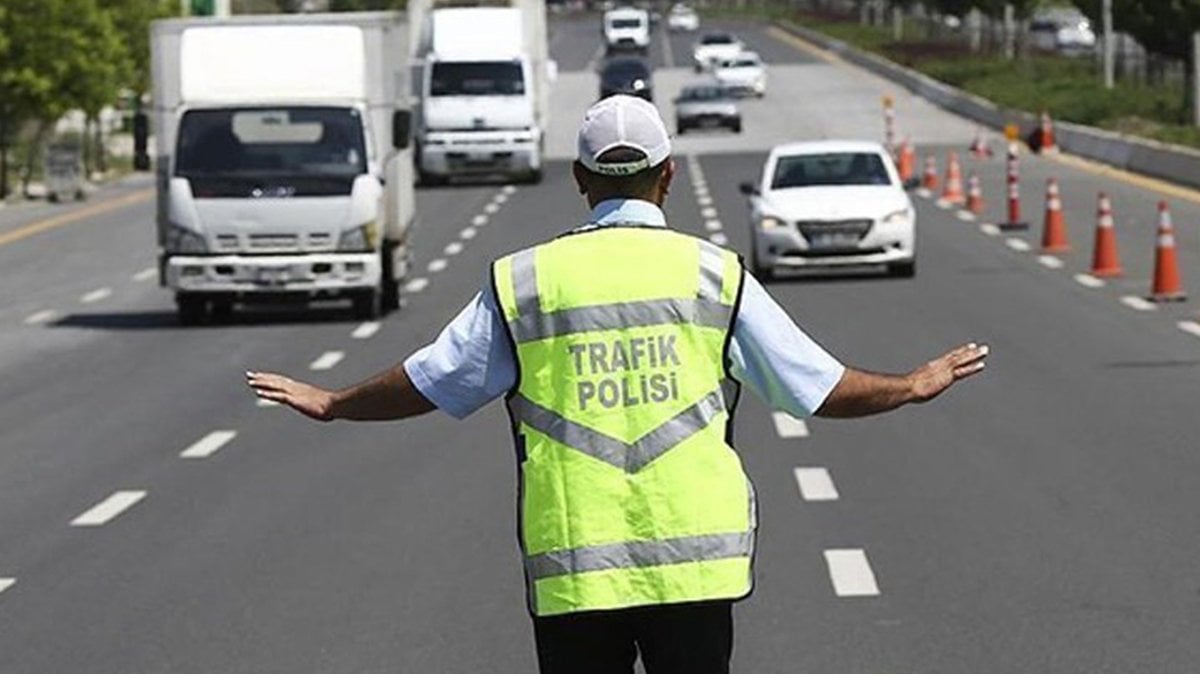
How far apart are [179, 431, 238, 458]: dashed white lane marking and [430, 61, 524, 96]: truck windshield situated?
121 ft

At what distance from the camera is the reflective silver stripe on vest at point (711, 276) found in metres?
5.79

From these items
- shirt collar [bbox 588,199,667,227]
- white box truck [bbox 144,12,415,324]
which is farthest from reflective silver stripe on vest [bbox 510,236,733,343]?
white box truck [bbox 144,12,415,324]

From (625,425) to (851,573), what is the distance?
680cm

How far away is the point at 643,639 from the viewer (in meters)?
5.75

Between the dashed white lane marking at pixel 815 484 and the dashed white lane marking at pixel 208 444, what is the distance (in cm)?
344

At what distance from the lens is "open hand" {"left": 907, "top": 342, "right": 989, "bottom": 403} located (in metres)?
6.04

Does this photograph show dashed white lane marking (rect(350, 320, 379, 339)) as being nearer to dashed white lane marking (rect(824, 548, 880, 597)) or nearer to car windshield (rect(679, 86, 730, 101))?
dashed white lane marking (rect(824, 548, 880, 597))

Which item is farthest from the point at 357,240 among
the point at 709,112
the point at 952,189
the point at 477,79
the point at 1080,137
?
the point at 709,112

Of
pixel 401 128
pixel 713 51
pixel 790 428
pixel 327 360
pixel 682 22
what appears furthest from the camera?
pixel 682 22

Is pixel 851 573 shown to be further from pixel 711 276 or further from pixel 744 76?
pixel 744 76

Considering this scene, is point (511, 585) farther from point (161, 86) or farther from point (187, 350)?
point (161, 86)

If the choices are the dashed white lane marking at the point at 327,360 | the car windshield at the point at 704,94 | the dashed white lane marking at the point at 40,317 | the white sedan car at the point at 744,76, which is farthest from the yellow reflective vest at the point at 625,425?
the white sedan car at the point at 744,76

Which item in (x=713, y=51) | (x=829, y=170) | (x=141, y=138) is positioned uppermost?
(x=141, y=138)

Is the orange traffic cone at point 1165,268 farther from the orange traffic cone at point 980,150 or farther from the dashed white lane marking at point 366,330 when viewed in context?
the orange traffic cone at point 980,150
